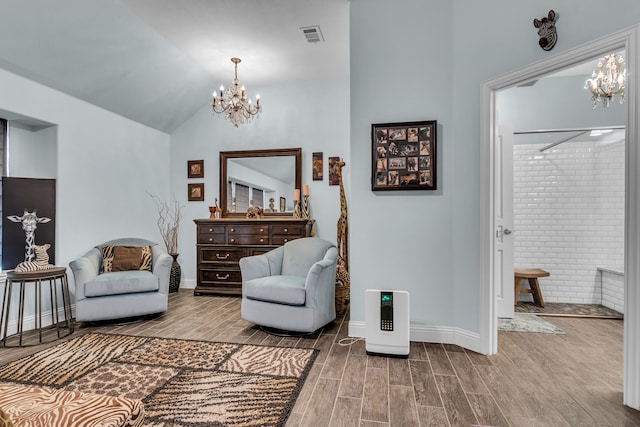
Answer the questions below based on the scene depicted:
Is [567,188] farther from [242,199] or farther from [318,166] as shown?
[242,199]

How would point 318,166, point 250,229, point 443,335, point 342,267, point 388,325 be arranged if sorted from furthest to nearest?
point 318,166
point 250,229
point 342,267
point 443,335
point 388,325

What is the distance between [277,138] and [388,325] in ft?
11.2

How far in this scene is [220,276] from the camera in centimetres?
491

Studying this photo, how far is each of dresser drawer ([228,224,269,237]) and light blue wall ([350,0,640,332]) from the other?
76.3 inches

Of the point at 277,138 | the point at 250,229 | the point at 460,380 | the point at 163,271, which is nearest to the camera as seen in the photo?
the point at 460,380

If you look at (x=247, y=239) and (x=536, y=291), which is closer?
(x=536, y=291)

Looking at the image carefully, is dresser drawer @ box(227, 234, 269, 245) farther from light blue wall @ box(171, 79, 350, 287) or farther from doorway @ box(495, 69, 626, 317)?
doorway @ box(495, 69, 626, 317)

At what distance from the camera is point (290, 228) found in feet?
15.6

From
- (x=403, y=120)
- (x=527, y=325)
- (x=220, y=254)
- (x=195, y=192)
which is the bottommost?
(x=527, y=325)

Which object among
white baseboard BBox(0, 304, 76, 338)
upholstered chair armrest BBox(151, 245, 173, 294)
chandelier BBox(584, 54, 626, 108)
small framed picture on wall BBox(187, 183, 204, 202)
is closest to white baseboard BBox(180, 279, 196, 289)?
small framed picture on wall BBox(187, 183, 204, 202)

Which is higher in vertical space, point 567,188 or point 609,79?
point 609,79

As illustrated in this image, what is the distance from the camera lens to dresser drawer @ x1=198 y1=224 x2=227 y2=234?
493 cm

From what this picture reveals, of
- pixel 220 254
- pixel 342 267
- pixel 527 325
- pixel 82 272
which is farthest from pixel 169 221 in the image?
pixel 527 325

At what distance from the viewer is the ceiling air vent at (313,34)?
3.66 meters
